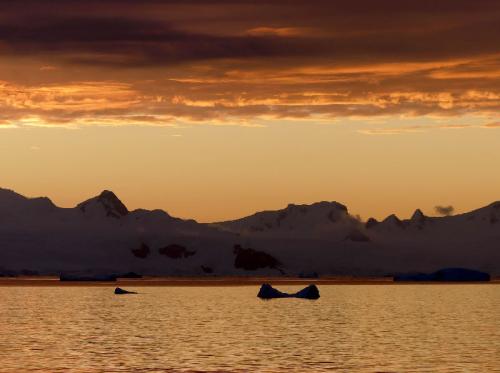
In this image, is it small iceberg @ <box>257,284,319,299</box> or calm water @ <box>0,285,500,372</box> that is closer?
calm water @ <box>0,285,500,372</box>

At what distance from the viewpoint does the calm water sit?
50938mm

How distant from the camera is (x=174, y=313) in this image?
100125 millimetres

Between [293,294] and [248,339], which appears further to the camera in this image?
[293,294]

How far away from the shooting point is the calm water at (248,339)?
167ft

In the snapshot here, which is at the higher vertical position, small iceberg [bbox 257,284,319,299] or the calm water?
small iceberg [bbox 257,284,319,299]

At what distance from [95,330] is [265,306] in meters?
43.9

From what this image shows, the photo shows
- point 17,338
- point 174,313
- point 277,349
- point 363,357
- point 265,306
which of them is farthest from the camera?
point 265,306

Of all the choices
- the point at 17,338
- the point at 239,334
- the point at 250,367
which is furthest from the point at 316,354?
the point at 17,338

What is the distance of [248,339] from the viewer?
66.4 m

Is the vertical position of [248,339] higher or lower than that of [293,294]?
lower

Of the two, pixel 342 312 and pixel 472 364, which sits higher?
pixel 342 312

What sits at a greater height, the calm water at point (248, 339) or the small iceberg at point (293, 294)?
the small iceberg at point (293, 294)

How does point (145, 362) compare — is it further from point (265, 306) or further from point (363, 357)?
point (265, 306)

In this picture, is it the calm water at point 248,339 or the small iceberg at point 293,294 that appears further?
the small iceberg at point 293,294
